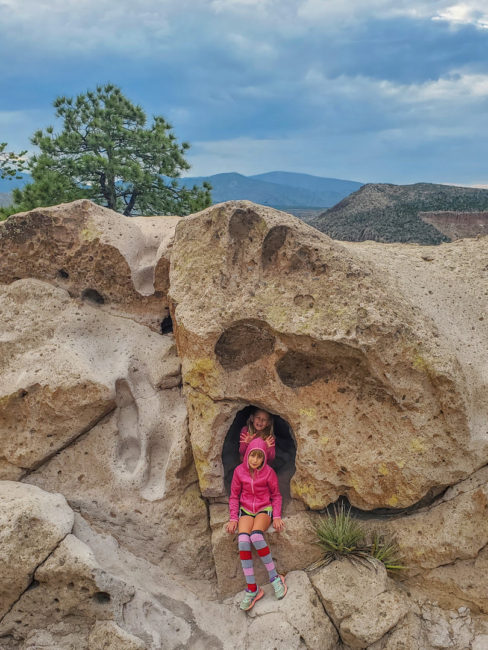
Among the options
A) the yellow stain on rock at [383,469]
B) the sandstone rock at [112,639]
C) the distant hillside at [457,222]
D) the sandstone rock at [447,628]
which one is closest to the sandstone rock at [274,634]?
the sandstone rock at [112,639]

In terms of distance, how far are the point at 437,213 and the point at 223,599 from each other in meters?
21.1

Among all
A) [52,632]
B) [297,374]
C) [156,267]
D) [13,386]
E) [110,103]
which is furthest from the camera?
[110,103]

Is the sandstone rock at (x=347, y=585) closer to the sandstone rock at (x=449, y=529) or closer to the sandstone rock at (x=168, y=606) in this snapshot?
the sandstone rock at (x=449, y=529)

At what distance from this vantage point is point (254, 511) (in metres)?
5.81

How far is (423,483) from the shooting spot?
5.40 metres

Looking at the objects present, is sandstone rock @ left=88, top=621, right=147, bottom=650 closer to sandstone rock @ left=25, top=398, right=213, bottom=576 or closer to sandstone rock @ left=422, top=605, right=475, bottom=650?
sandstone rock @ left=25, top=398, right=213, bottom=576

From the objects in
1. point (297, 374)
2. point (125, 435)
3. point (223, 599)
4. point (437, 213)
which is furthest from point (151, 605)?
point (437, 213)

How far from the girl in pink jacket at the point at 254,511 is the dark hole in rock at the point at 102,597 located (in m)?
1.36

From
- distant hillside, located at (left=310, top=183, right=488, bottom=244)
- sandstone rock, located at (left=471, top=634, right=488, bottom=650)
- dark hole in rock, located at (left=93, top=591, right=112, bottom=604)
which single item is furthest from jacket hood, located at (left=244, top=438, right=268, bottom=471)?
distant hillside, located at (left=310, top=183, right=488, bottom=244)

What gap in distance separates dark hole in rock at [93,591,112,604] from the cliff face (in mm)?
20

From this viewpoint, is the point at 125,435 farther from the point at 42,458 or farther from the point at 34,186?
the point at 34,186

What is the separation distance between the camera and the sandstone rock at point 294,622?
5246 mm

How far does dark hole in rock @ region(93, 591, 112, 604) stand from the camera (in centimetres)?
525

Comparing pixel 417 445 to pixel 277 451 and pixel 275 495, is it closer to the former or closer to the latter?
pixel 275 495
